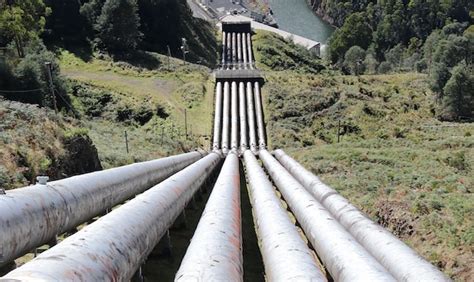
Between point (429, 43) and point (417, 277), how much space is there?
13579 cm

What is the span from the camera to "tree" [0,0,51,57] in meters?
58.2

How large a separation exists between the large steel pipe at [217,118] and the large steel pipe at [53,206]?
32.0 m

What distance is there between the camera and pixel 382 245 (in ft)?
52.2

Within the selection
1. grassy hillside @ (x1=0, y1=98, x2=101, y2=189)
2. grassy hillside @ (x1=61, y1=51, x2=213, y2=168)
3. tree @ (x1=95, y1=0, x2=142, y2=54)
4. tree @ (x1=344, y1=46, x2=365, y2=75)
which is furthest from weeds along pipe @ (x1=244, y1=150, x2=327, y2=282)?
tree @ (x1=344, y1=46, x2=365, y2=75)

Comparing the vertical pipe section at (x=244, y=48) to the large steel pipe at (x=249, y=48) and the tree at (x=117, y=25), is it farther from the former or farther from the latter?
the tree at (x=117, y=25)

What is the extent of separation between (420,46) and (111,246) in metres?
171

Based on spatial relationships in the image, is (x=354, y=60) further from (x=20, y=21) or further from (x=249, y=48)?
(x=20, y=21)

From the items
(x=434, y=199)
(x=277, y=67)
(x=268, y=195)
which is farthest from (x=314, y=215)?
(x=277, y=67)

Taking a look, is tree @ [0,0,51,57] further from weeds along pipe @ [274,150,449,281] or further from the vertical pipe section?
weeds along pipe @ [274,150,449,281]

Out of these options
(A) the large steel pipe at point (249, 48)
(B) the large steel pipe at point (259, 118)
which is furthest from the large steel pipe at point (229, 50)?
(B) the large steel pipe at point (259, 118)

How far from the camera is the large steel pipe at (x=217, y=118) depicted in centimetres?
5706

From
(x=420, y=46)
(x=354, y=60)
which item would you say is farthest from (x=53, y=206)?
(x=420, y=46)

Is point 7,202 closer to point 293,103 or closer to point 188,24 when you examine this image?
point 293,103

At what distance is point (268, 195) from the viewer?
24062 millimetres
